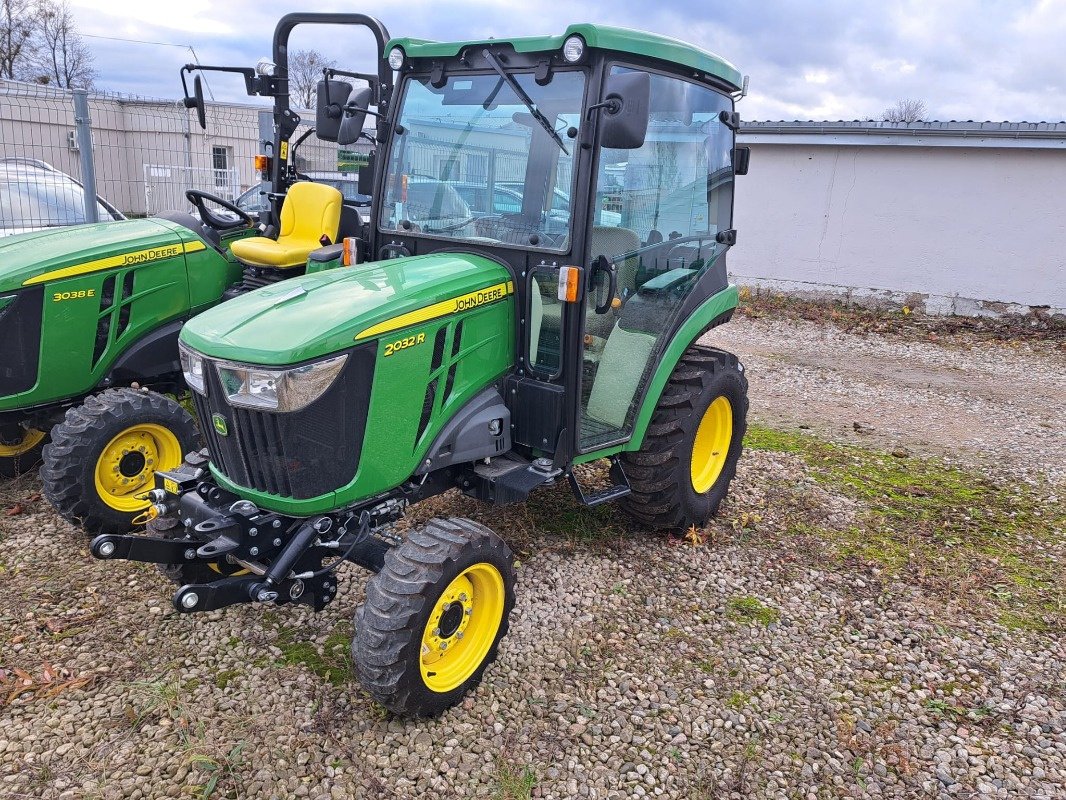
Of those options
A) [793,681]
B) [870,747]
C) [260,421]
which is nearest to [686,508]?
[793,681]

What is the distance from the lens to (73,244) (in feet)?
14.0

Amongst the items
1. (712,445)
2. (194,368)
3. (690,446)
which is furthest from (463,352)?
(712,445)

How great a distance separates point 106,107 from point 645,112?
373 inches

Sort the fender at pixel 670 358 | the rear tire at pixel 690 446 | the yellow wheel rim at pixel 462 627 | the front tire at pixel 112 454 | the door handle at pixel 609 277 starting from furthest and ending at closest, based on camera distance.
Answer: the rear tire at pixel 690 446
the fender at pixel 670 358
the front tire at pixel 112 454
the door handle at pixel 609 277
the yellow wheel rim at pixel 462 627

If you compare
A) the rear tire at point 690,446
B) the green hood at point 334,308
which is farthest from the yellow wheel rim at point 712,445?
the green hood at point 334,308

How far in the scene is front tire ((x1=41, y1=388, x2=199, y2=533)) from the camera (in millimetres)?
3672

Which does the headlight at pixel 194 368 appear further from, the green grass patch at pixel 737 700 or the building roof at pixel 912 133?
the building roof at pixel 912 133

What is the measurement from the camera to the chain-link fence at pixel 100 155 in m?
6.76

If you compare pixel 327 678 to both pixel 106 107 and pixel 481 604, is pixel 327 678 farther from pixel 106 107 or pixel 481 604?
pixel 106 107

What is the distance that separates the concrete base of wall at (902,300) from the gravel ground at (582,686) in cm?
715

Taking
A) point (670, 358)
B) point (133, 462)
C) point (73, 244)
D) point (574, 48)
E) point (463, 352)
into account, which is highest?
point (574, 48)

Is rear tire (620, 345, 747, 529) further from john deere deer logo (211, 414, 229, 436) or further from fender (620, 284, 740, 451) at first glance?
john deere deer logo (211, 414, 229, 436)

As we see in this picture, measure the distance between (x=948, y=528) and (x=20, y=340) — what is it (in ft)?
16.8

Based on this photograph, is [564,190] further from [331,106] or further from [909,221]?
[909,221]
